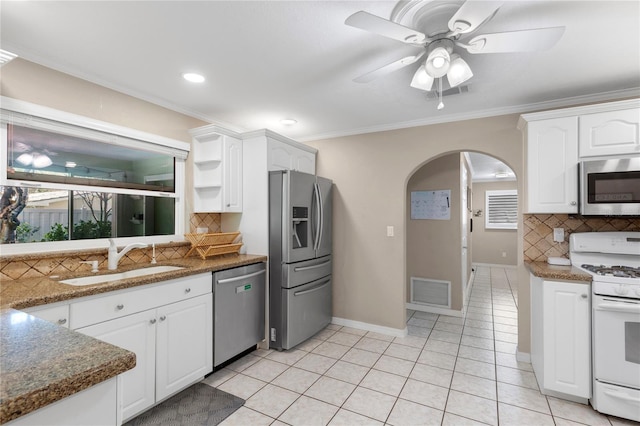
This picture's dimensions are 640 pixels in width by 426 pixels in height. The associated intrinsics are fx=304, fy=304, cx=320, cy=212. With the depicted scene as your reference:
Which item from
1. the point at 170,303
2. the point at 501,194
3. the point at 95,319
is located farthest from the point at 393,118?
the point at 501,194

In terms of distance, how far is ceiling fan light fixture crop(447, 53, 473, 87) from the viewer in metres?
1.73

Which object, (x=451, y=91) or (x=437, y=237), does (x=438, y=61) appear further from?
(x=437, y=237)

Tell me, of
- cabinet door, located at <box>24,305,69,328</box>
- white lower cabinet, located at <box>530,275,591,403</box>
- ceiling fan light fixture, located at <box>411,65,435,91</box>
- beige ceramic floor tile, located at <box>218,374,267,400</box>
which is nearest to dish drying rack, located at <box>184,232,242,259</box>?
beige ceramic floor tile, located at <box>218,374,267,400</box>

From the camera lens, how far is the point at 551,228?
283 centimetres

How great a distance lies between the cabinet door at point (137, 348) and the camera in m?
1.85

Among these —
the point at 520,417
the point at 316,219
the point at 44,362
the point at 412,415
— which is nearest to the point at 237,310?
the point at 316,219

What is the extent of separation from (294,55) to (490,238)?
26.1ft

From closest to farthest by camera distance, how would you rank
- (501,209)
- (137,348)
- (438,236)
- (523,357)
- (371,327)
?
(137,348), (523,357), (371,327), (438,236), (501,209)

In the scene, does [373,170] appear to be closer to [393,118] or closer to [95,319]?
[393,118]

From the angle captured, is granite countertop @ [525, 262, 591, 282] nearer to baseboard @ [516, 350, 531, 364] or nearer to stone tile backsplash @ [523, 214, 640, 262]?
stone tile backsplash @ [523, 214, 640, 262]

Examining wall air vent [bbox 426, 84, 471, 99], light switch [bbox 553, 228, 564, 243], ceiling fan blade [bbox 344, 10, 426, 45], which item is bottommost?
light switch [bbox 553, 228, 564, 243]

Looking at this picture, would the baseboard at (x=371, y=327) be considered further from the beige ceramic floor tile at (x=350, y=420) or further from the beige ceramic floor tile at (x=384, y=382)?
the beige ceramic floor tile at (x=350, y=420)

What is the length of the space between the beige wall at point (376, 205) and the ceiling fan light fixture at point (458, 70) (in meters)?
1.54

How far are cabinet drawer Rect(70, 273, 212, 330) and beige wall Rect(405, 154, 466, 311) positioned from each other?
2.86m
